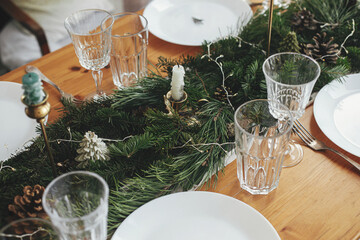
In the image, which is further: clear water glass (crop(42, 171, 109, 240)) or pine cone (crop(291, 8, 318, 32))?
pine cone (crop(291, 8, 318, 32))

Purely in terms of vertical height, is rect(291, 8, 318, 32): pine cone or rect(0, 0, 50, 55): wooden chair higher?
rect(291, 8, 318, 32): pine cone

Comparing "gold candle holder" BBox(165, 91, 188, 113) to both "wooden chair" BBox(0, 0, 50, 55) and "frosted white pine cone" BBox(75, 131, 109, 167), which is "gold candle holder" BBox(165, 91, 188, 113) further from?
"wooden chair" BBox(0, 0, 50, 55)

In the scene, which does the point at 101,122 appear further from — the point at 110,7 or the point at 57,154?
the point at 110,7

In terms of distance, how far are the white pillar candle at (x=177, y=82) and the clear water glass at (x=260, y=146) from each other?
159mm

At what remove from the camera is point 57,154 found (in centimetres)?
77

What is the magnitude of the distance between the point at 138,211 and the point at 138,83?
0.33m

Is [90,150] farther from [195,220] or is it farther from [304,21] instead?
[304,21]

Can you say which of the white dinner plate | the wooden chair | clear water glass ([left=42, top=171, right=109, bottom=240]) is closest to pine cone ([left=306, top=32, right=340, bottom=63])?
the white dinner plate

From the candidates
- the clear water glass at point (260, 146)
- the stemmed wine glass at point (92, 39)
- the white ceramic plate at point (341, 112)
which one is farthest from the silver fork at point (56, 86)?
the white ceramic plate at point (341, 112)

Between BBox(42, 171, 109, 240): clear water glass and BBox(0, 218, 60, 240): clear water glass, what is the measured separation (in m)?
0.02

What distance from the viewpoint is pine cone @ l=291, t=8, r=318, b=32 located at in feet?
3.52

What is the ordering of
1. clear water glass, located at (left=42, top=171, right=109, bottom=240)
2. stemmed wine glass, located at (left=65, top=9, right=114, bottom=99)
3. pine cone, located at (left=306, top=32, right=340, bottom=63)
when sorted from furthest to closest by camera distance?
pine cone, located at (left=306, top=32, right=340, bottom=63) → stemmed wine glass, located at (left=65, top=9, right=114, bottom=99) → clear water glass, located at (left=42, top=171, right=109, bottom=240)

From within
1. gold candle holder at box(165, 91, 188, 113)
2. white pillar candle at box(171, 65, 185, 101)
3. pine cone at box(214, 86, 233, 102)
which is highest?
white pillar candle at box(171, 65, 185, 101)

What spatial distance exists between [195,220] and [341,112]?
1.41ft
